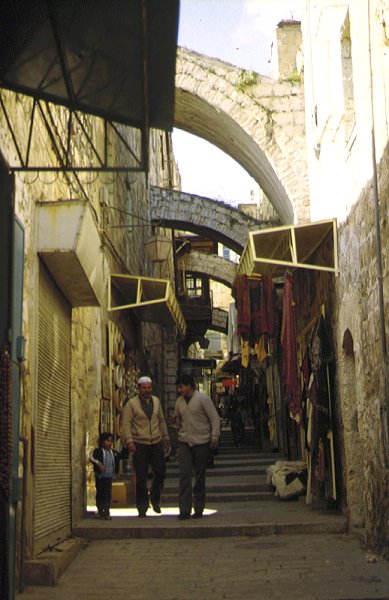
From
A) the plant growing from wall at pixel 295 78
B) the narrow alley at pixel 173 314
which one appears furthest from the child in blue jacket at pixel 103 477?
the plant growing from wall at pixel 295 78

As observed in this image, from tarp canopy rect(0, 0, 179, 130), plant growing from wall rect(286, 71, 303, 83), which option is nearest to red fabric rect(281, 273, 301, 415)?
plant growing from wall rect(286, 71, 303, 83)

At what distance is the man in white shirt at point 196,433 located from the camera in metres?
8.91

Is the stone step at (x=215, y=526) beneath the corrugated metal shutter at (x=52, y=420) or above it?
beneath

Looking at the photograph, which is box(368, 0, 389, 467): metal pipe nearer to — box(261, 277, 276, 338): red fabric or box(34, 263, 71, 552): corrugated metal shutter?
box(34, 263, 71, 552): corrugated metal shutter

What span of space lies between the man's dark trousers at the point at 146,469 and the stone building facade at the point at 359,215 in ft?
6.84

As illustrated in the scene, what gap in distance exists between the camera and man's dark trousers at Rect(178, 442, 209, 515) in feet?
28.7

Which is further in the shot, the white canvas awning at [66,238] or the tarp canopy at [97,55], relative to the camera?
the white canvas awning at [66,238]

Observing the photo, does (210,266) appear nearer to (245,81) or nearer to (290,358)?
(245,81)

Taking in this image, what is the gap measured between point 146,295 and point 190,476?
6.25 meters

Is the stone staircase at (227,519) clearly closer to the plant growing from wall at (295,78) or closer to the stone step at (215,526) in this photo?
the stone step at (215,526)

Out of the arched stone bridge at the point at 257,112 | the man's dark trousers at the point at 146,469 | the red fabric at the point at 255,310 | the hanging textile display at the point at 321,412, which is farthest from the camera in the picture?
the arched stone bridge at the point at 257,112

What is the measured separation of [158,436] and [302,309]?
11.8ft

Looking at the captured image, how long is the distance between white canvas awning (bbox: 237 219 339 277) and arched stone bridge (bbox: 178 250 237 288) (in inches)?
660

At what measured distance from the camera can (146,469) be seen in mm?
9242
